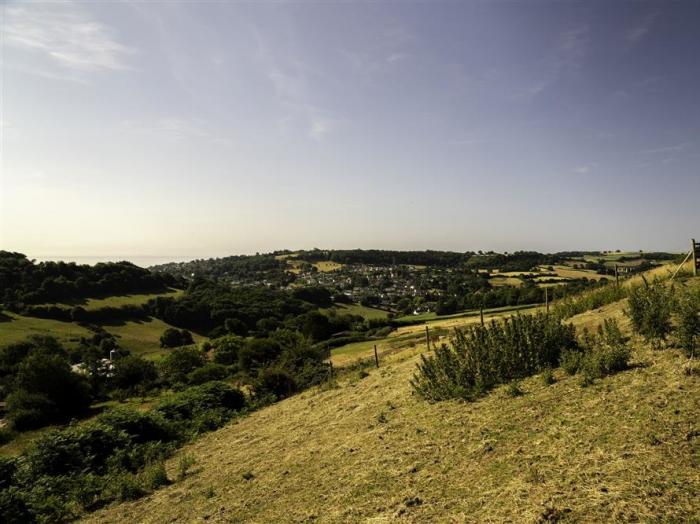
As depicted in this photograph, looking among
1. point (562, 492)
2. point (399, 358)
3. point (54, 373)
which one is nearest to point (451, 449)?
point (562, 492)

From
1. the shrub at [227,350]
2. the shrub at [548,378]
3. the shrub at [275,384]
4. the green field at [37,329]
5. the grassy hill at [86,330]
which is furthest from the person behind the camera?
the grassy hill at [86,330]

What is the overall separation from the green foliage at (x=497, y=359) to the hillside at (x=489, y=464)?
0.71 metres

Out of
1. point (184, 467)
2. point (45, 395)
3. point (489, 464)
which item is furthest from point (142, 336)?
point (489, 464)

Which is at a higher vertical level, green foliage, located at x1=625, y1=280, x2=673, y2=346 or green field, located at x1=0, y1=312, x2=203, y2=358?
green foliage, located at x1=625, y1=280, x2=673, y2=346

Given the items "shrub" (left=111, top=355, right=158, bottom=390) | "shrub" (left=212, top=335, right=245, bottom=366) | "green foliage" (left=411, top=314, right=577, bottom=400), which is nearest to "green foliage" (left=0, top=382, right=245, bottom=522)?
"green foliage" (left=411, top=314, right=577, bottom=400)

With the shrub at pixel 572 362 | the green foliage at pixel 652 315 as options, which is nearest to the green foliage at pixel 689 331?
the green foliage at pixel 652 315

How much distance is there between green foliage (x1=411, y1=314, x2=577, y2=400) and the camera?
11.8m

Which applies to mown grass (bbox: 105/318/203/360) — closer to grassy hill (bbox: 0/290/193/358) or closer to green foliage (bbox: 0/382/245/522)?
grassy hill (bbox: 0/290/193/358)

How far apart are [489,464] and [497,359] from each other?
545cm

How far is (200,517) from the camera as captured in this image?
8.91 metres

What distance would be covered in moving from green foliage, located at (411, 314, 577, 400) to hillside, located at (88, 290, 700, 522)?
2.32 ft

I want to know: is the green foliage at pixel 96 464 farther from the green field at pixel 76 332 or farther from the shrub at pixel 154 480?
the green field at pixel 76 332

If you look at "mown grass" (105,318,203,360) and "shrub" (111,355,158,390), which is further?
"mown grass" (105,318,203,360)

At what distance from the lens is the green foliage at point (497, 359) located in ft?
38.8
